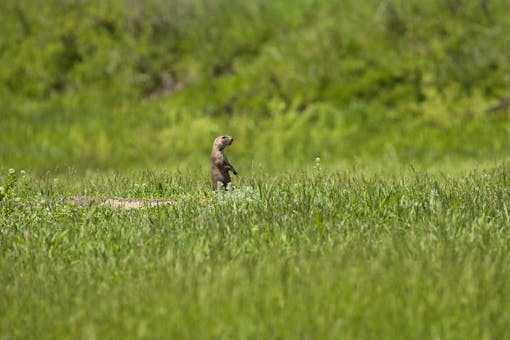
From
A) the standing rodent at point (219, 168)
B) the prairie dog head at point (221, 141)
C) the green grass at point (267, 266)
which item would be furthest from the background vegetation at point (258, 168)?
the prairie dog head at point (221, 141)

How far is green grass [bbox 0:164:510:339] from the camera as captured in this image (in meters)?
4.45

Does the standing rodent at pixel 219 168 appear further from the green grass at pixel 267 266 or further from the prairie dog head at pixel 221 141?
the green grass at pixel 267 266

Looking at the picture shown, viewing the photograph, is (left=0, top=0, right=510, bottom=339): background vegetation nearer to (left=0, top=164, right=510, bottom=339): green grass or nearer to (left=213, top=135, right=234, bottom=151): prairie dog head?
(left=0, top=164, right=510, bottom=339): green grass

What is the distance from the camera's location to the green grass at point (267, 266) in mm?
4449

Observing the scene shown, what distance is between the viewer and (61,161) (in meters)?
Result: 16.8

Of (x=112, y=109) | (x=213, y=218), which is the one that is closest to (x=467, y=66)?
(x=112, y=109)

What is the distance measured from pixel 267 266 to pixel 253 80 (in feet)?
48.4

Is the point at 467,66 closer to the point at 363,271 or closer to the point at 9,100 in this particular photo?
the point at 9,100

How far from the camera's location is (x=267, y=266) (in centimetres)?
531

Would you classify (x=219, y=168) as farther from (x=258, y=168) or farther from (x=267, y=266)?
(x=267, y=266)

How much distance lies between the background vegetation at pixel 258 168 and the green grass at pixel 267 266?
0.02m

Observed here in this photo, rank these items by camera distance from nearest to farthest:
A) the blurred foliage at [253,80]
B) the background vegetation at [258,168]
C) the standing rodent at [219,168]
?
the background vegetation at [258,168], the standing rodent at [219,168], the blurred foliage at [253,80]

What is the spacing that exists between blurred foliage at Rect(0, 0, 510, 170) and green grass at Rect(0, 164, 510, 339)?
289 inches

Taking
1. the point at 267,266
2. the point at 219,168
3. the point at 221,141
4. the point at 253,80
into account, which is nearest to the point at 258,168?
the point at 221,141
